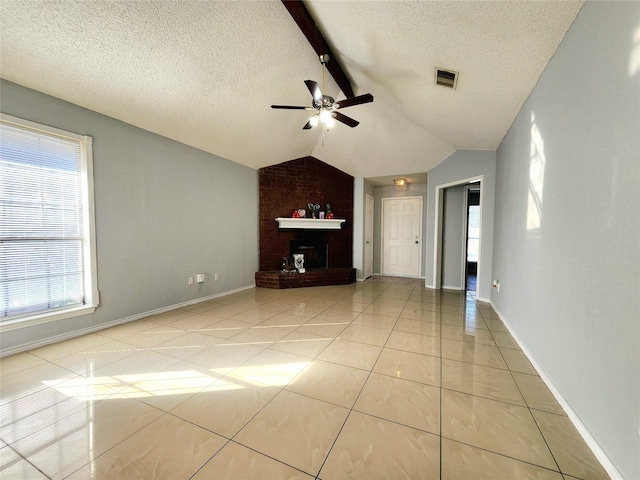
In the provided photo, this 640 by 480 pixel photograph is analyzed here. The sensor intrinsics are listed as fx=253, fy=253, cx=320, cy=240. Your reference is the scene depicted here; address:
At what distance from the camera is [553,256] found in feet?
6.07

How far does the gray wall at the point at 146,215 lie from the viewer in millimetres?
2682

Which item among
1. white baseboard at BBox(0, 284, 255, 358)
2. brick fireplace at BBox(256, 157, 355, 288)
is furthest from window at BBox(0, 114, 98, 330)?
brick fireplace at BBox(256, 157, 355, 288)

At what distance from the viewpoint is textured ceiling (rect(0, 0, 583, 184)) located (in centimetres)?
187

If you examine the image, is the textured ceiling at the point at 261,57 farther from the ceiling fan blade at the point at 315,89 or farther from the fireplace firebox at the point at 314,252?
the fireplace firebox at the point at 314,252

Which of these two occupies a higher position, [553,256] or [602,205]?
[602,205]

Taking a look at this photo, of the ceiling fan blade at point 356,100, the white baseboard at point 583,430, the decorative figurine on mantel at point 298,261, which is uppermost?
the ceiling fan blade at point 356,100

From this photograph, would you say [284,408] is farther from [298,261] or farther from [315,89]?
[298,261]

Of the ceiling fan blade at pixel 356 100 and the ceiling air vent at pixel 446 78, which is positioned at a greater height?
the ceiling air vent at pixel 446 78

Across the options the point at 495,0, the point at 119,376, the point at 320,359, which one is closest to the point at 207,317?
the point at 119,376

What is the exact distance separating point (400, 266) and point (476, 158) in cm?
326

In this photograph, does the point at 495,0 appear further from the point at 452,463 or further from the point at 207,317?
the point at 207,317

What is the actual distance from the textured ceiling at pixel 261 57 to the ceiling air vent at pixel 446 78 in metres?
0.07

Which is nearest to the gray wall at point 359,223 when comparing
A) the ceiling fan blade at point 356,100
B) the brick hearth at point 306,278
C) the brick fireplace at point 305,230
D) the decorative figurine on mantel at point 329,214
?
the brick fireplace at point 305,230

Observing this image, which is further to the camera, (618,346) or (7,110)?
(7,110)
